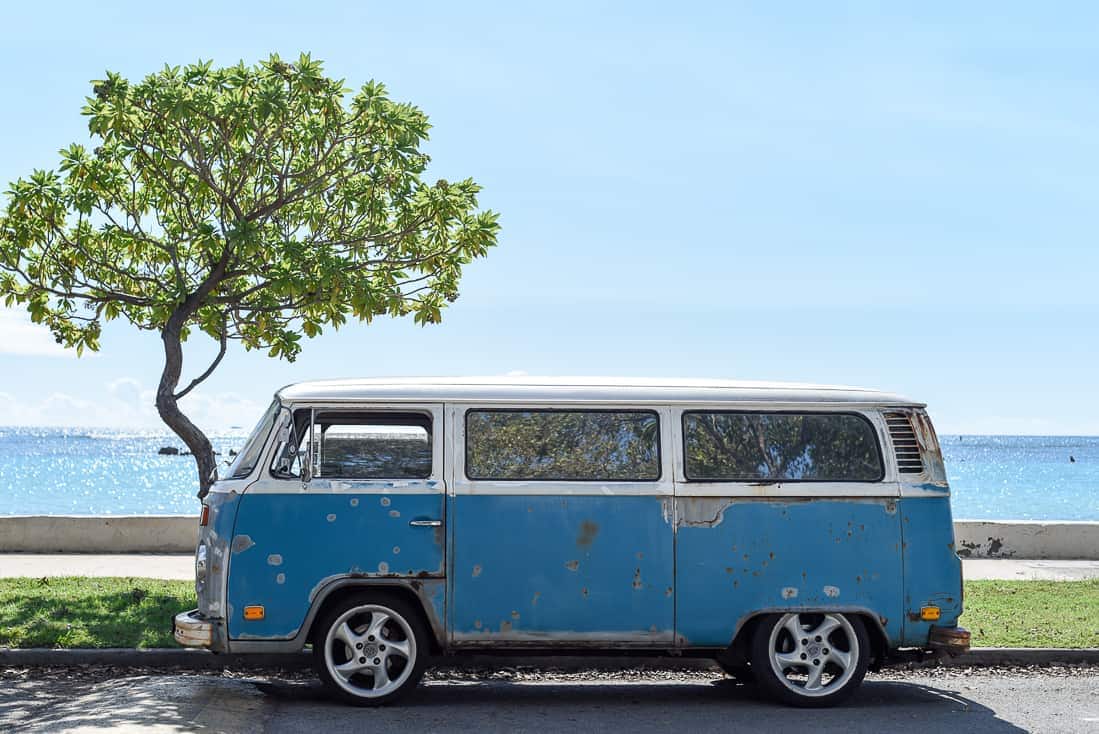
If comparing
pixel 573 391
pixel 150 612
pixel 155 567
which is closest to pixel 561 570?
pixel 573 391

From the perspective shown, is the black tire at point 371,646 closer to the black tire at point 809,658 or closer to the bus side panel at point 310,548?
the bus side panel at point 310,548

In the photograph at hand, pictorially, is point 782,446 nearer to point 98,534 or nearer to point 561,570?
point 561,570

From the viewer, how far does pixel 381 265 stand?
48.7 feet

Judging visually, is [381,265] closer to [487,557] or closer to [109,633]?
[109,633]

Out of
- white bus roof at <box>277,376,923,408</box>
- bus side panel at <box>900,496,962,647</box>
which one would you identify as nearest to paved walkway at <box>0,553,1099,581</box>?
white bus roof at <box>277,376,923,408</box>

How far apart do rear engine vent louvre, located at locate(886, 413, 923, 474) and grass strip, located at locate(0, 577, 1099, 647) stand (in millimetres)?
2756

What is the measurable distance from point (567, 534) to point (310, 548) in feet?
5.68

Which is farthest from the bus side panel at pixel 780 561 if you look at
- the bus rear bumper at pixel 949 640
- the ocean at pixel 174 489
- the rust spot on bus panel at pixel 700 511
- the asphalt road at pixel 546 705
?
the ocean at pixel 174 489

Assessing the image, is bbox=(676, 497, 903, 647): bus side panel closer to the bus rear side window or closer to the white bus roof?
the bus rear side window

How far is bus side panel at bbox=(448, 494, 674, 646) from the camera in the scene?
29.0 ft

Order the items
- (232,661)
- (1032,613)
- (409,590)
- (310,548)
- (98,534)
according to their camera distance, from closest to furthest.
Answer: (310,548) → (409,590) → (232,661) → (1032,613) → (98,534)

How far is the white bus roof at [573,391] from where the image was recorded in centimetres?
895

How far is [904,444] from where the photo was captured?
9180 millimetres

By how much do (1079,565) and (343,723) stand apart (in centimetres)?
1220
